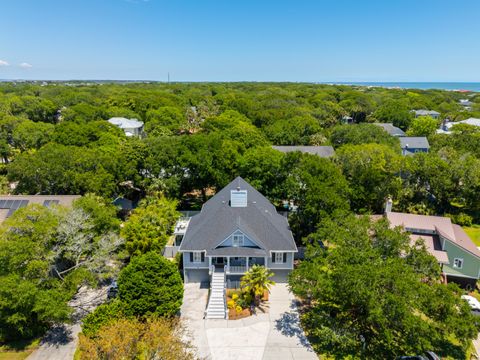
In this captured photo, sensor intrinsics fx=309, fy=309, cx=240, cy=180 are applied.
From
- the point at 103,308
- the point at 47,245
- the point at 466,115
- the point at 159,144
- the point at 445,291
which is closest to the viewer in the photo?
the point at 445,291

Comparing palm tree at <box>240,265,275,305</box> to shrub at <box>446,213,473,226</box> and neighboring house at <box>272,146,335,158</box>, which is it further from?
neighboring house at <box>272,146,335,158</box>

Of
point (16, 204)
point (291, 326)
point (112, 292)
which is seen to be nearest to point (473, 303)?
point (291, 326)

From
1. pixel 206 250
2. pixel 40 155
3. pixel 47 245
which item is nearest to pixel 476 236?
pixel 206 250

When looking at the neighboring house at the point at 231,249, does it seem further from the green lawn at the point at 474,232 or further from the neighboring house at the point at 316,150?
the neighboring house at the point at 316,150

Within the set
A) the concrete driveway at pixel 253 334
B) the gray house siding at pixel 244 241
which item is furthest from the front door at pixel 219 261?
the concrete driveway at pixel 253 334

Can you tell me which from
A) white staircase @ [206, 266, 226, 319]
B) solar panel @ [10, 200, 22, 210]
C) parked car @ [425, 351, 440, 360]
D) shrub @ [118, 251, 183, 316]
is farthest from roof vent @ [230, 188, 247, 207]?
solar panel @ [10, 200, 22, 210]

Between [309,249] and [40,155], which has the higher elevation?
[40,155]

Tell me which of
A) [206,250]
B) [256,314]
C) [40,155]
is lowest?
[256,314]

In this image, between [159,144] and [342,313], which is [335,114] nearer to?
[159,144]
